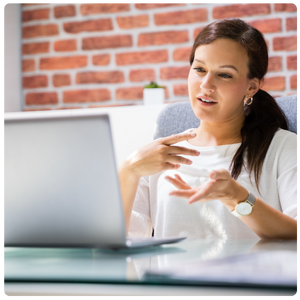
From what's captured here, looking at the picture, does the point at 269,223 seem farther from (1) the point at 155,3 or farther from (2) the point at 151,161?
(1) the point at 155,3

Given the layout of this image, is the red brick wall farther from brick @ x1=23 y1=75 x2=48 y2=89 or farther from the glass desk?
the glass desk

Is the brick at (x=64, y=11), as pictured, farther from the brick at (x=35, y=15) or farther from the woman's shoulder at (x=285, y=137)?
the woman's shoulder at (x=285, y=137)

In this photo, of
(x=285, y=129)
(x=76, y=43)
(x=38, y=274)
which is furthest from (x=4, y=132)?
(x=76, y=43)

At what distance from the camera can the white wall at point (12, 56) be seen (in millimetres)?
2105

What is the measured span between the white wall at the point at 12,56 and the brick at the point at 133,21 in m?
0.62

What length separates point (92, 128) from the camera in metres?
0.51

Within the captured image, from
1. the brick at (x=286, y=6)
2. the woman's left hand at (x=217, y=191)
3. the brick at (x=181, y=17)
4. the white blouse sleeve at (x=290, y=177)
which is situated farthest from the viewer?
the brick at (x=181, y=17)

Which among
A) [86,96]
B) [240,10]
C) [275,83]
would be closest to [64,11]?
[86,96]

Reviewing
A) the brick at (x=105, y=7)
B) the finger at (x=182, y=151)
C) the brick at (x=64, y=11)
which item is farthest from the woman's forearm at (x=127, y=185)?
the brick at (x=64, y=11)

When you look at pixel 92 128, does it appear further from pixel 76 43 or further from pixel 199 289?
pixel 76 43

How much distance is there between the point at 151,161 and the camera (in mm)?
1056

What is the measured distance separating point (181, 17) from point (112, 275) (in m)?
1.73

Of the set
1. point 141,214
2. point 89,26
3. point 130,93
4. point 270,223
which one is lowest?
point 141,214

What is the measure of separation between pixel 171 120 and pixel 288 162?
0.44 meters
